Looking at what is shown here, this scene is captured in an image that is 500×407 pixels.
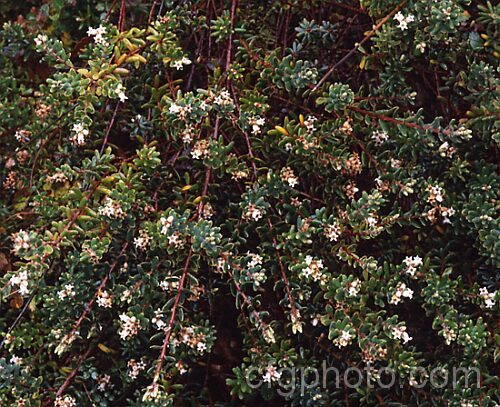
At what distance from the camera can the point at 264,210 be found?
2.08m

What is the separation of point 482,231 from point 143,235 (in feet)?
3.38

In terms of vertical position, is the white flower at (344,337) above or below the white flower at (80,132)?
below

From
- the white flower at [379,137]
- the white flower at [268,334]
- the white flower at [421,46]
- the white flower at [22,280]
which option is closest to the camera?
the white flower at [22,280]

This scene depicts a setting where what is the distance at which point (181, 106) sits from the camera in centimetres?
204

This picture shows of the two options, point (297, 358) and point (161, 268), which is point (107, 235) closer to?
point (161, 268)

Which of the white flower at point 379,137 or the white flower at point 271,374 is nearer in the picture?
the white flower at point 271,374

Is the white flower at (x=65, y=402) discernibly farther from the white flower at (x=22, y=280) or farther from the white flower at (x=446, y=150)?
the white flower at (x=446, y=150)

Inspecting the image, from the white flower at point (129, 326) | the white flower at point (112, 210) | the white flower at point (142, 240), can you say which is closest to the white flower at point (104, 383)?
the white flower at point (129, 326)

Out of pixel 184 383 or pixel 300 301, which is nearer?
pixel 300 301

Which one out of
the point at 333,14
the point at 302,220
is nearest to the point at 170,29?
the point at 333,14

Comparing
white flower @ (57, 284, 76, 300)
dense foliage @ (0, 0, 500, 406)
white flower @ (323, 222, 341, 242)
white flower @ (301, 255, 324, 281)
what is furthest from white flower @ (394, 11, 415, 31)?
white flower @ (57, 284, 76, 300)

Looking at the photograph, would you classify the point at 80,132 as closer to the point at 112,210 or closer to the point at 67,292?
the point at 112,210

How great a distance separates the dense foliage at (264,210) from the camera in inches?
81.2

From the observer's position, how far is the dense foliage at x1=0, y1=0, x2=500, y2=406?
2.06 meters
